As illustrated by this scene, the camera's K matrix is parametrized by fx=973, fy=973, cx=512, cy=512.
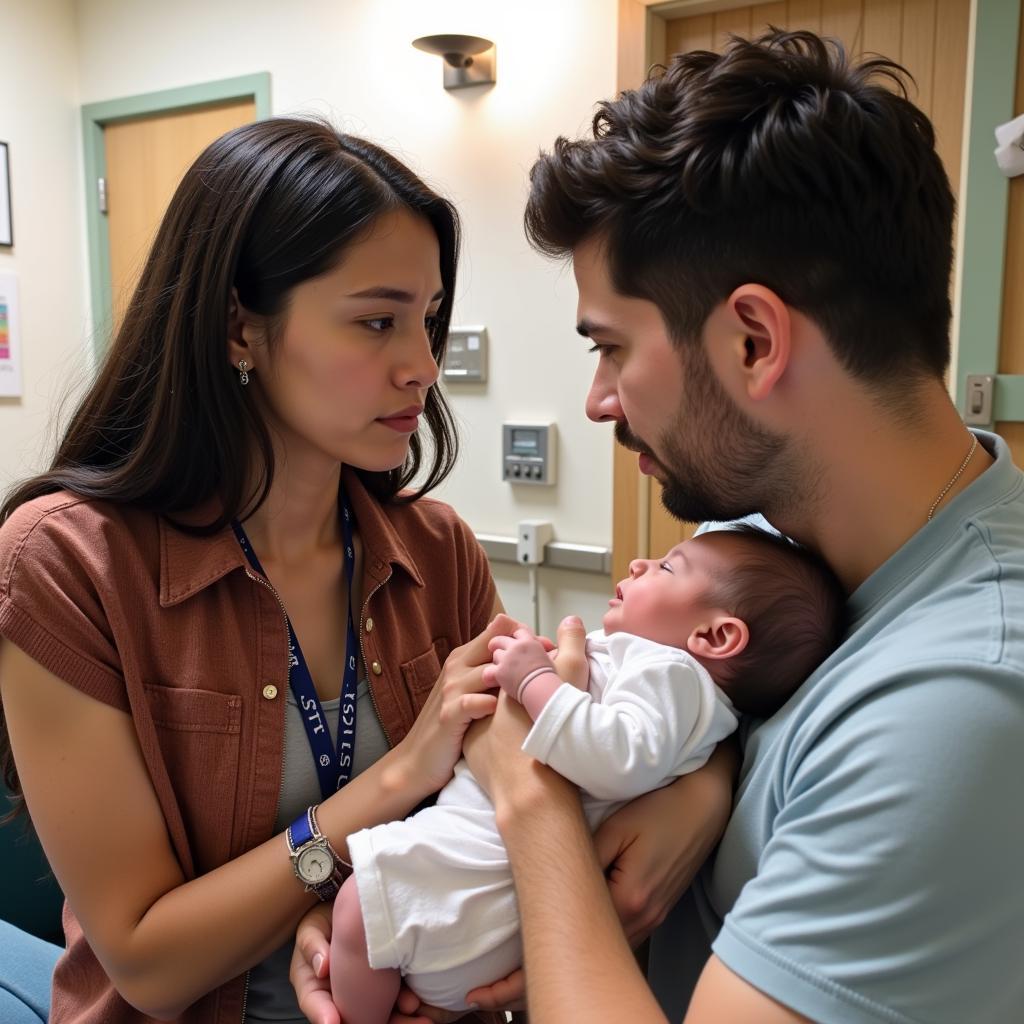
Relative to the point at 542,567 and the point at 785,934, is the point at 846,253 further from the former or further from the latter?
the point at 542,567

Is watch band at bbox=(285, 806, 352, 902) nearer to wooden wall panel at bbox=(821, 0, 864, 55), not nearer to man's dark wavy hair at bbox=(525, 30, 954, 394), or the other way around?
man's dark wavy hair at bbox=(525, 30, 954, 394)

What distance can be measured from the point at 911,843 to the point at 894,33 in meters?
2.50

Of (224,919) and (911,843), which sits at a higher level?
(911,843)

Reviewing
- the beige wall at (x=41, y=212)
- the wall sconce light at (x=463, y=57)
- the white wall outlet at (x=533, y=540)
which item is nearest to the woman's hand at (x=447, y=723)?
the white wall outlet at (x=533, y=540)

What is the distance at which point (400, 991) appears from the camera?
1167 mm

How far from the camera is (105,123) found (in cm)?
409

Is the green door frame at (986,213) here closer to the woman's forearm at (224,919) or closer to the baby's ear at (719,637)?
the baby's ear at (719,637)

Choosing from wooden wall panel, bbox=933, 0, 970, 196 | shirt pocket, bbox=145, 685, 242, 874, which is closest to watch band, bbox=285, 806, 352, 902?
shirt pocket, bbox=145, 685, 242, 874

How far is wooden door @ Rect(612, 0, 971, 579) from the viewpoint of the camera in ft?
8.30

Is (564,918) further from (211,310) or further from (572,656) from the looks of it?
(211,310)

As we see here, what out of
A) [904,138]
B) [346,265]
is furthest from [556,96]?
[904,138]

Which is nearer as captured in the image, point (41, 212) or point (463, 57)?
point (463, 57)

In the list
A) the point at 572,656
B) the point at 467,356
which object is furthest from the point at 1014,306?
the point at 572,656

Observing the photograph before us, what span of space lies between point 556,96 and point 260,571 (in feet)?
7.24
